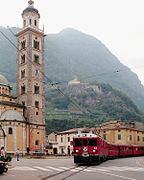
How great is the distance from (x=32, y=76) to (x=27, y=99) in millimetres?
4695

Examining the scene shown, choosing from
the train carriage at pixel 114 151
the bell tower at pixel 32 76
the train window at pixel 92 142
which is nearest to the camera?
the train window at pixel 92 142

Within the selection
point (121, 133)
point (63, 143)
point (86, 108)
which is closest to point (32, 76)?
point (121, 133)

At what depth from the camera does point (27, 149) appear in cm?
7075

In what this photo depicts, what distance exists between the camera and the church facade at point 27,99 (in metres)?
68.9

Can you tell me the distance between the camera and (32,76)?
74938mm

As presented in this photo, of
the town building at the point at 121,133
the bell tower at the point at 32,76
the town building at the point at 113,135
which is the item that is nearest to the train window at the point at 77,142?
the bell tower at the point at 32,76

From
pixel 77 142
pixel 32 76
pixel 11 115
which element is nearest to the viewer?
pixel 77 142

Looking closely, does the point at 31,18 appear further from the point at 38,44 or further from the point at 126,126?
the point at 126,126

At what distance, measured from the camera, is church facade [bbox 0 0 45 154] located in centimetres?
6888

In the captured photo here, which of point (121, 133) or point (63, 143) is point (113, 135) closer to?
point (121, 133)

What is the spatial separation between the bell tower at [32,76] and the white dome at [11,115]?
2769 millimetres

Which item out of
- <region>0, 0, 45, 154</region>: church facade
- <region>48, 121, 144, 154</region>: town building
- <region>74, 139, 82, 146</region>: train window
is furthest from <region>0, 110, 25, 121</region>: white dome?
<region>74, 139, 82, 146</region>: train window

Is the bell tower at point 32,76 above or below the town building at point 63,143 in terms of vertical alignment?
above

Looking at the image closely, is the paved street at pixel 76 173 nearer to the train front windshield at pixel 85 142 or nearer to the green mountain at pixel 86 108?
the train front windshield at pixel 85 142
